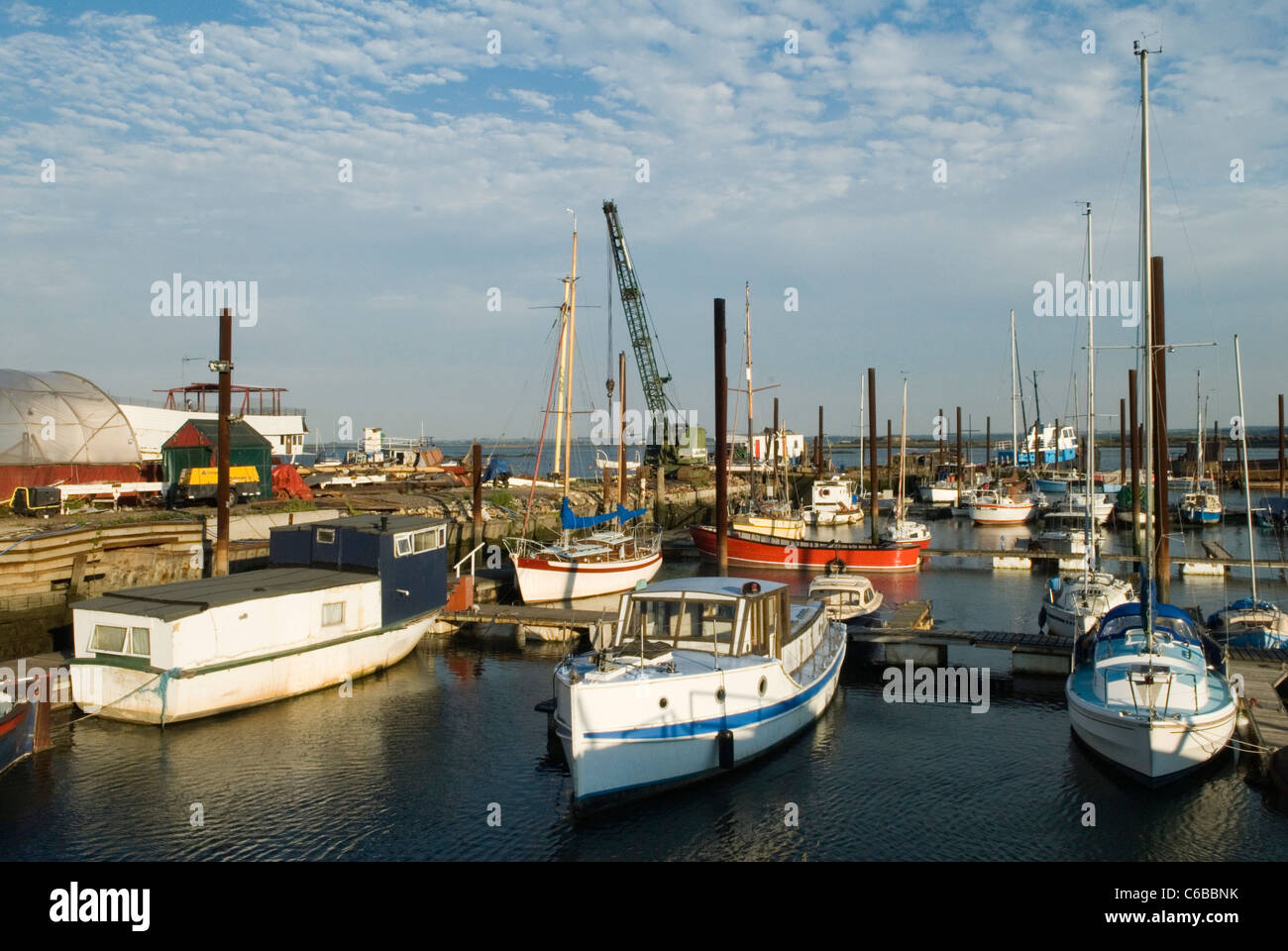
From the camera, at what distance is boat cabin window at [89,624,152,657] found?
69.6 feet

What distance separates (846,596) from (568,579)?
11.4 meters

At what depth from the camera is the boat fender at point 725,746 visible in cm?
1797

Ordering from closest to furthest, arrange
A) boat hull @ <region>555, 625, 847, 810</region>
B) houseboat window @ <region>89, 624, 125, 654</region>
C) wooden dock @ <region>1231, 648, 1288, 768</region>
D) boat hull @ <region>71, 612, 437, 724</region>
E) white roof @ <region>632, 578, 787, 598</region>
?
boat hull @ <region>555, 625, 847, 810</region> → wooden dock @ <region>1231, 648, 1288, 768</region> → white roof @ <region>632, 578, 787, 598</region> → boat hull @ <region>71, 612, 437, 724</region> → houseboat window @ <region>89, 624, 125, 654</region>

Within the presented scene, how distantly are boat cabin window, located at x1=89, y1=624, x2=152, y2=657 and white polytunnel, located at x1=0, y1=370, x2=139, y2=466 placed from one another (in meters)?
23.7

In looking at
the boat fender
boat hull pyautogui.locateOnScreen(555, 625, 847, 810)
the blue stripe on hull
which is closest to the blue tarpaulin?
the blue stripe on hull

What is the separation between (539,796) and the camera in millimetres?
17844

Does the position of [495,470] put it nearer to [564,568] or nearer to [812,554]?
[812,554]

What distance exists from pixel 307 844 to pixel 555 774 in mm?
5094

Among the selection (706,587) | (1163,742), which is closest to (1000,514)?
(1163,742)

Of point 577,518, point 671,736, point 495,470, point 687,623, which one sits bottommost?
point 671,736

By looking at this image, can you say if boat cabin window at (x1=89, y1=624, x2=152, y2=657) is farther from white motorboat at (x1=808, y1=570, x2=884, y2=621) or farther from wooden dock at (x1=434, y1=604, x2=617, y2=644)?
white motorboat at (x1=808, y1=570, x2=884, y2=621)

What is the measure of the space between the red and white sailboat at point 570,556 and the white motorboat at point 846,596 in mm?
9011
